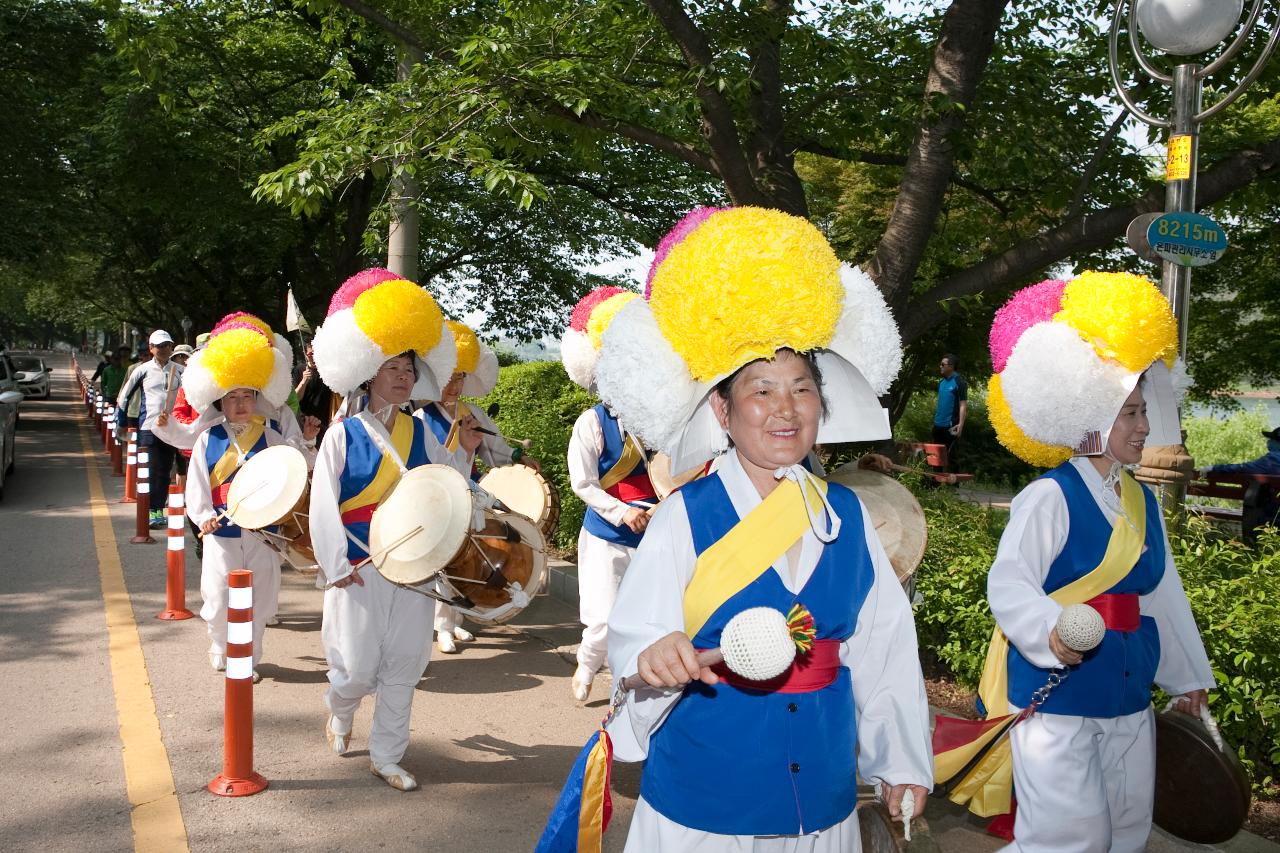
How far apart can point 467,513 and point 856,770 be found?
251 centimetres

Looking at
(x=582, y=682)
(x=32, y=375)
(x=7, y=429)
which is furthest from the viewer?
(x=32, y=375)

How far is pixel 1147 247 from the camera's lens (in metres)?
5.64

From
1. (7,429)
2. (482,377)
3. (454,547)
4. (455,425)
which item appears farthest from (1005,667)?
(7,429)

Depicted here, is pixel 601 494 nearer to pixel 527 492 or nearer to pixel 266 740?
pixel 527 492

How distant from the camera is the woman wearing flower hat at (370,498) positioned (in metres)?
5.02

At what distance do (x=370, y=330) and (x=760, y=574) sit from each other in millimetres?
3207

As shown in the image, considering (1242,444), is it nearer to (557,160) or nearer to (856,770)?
(557,160)

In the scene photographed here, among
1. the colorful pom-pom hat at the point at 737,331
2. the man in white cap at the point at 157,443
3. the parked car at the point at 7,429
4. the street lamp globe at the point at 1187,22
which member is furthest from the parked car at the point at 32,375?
the colorful pom-pom hat at the point at 737,331

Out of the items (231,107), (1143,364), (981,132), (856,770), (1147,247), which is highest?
(231,107)

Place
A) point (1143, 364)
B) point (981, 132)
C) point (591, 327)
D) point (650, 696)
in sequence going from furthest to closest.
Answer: point (981, 132), point (591, 327), point (1143, 364), point (650, 696)

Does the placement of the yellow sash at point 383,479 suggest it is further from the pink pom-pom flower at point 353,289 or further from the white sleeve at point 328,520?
the pink pom-pom flower at point 353,289

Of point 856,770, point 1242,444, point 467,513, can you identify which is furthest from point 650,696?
point 1242,444

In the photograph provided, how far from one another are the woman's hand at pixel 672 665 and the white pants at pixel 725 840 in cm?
50

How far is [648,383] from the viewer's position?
2.77m
